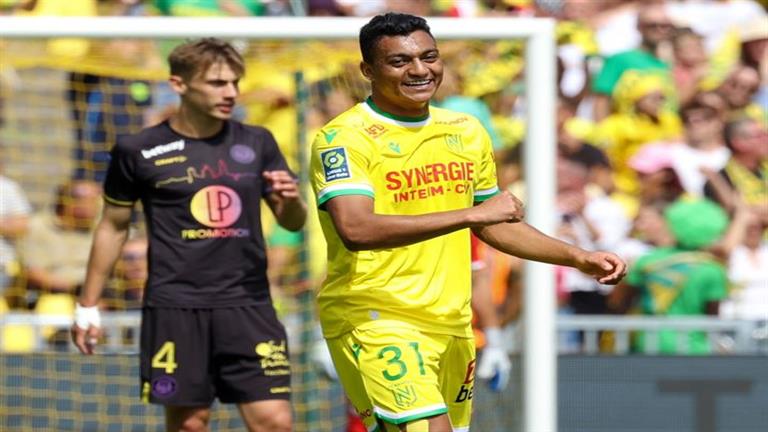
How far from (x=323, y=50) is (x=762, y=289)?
376 cm

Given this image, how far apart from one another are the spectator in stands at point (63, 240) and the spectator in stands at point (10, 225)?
0.19 feet

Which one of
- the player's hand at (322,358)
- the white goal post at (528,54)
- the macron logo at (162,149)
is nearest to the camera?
the macron logo at (162,149)

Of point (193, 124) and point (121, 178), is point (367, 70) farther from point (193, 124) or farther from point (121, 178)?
point (121, 178)

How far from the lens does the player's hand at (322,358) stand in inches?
330

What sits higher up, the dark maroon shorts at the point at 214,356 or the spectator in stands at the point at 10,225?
the spectator in stands at the point at 10,225

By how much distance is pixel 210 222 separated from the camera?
21.1ft

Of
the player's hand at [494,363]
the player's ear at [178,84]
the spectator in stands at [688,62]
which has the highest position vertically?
the spectator in stands at [688,62]

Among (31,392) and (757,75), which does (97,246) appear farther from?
(757,75)

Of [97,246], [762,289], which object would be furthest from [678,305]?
[97,246]

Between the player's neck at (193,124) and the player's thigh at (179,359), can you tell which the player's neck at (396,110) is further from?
the player's thigh at (179,359)

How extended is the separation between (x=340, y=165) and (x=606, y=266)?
0.97 meters

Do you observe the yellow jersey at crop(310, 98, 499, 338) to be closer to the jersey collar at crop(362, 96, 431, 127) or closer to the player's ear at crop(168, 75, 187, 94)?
the jersey collar at crop(362, 96, 431, 127)

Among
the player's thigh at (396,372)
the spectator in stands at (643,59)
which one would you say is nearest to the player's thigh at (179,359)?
the player's thigh at (396,372)

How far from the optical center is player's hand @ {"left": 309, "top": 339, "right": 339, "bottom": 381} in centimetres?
838
